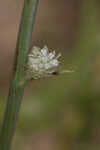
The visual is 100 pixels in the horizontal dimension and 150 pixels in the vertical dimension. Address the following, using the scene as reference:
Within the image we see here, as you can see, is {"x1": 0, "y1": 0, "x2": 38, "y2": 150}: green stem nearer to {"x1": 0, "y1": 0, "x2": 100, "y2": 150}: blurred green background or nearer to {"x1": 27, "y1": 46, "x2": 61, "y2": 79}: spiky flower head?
{"x1": 27, "y1": 46, "x2": 61, "y2": 79}: spiky flower head

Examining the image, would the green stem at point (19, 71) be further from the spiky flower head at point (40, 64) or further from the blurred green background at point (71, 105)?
the blurred green background at point (71, 105)

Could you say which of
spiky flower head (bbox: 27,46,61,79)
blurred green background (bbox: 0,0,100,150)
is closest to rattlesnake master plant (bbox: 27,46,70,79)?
spiky flower head (bbox: 27,46,61,79)

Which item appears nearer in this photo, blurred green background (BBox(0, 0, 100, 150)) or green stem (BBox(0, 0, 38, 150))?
green stem (BBox(0, 0, 38, 150))

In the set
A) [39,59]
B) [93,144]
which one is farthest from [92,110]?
[39,59]

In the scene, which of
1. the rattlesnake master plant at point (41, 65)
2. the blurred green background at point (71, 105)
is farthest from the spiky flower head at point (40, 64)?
the blurred green background at point (71, 105)

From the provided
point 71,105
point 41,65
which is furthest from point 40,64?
point 71,105

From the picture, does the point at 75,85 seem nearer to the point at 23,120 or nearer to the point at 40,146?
the point at 23,120

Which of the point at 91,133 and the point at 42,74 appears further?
the point at 91,133
